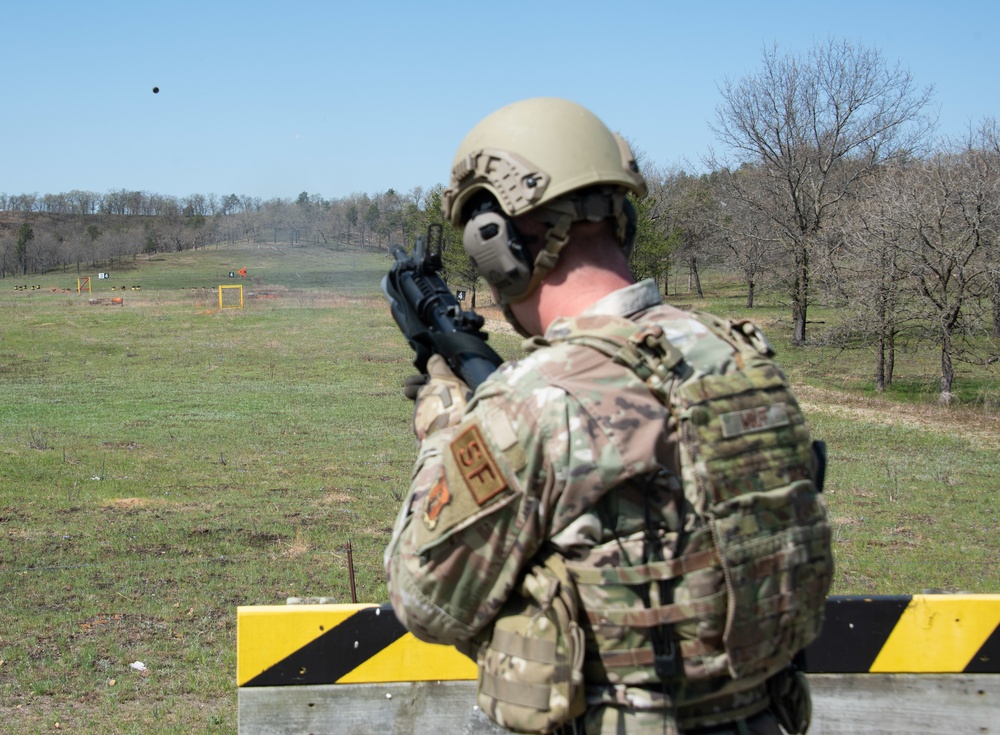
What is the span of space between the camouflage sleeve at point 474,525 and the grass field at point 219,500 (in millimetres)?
3337

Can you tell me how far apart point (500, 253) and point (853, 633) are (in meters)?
2.48

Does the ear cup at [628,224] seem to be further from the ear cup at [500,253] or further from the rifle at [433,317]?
the rifle at [433,317]

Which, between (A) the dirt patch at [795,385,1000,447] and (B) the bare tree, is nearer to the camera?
(A) the dirt patch at [795,385,1000,447]

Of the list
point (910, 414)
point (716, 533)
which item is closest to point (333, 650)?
point (716, 533)

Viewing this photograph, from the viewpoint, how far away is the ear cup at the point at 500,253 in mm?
2193

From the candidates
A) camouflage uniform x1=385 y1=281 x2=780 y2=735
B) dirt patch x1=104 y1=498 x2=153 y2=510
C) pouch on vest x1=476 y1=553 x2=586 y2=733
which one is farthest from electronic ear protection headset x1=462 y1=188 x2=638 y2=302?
dirt patch x1=104 y1=498 x2=153 y2=510

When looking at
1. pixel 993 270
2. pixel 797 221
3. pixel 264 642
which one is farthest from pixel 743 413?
pixel 797 221

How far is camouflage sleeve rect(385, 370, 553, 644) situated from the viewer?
75.5 inches

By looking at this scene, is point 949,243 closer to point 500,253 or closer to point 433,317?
point 433,317

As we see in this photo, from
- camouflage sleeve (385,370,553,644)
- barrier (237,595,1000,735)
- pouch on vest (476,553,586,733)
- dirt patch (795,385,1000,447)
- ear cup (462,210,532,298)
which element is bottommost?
dirt patch (795,385,1000,447)

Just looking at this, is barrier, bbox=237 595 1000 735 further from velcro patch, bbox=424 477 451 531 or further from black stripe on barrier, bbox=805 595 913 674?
velcro patch, bbox=424 477 451 531

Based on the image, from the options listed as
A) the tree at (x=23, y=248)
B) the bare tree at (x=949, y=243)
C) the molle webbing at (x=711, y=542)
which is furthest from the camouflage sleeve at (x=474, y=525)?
the tree at (x=23, y=248)

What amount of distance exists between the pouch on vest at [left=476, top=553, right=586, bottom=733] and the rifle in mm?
687

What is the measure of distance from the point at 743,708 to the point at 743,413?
0.65m
